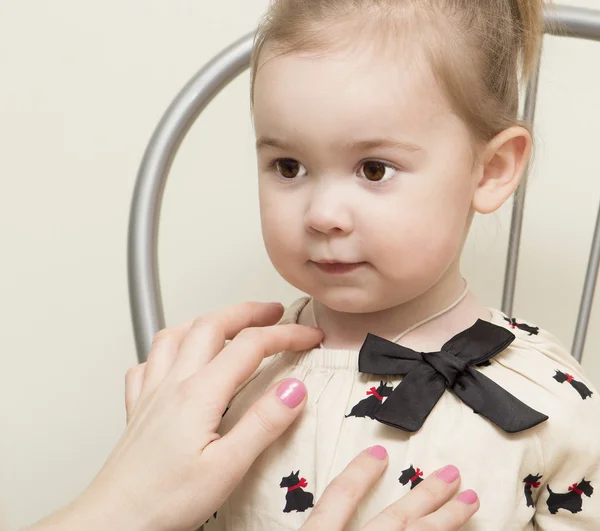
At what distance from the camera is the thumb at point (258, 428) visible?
0.69 meters

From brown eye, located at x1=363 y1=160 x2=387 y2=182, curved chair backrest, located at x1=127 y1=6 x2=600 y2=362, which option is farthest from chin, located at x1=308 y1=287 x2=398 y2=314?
curved chair backrest, located at x1=127 y1=6 x2=600 y2=362

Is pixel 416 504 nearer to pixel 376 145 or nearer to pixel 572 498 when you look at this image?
pixel 572 498

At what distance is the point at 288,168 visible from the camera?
74 cm

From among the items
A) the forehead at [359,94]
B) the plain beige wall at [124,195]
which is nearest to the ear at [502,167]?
the forehead at [359,94]

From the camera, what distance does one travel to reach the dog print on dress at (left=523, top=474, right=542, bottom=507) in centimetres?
72

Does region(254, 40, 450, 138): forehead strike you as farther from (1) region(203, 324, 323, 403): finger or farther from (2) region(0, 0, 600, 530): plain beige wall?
(2) region(0, 0, 600, 530): plain beige wall

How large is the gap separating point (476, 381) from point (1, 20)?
1114 mm

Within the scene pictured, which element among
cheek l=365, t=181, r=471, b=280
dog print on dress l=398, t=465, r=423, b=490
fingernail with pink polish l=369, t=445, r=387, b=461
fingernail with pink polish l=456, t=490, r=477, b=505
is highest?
cheek l=365, t=181, r=471, b=280

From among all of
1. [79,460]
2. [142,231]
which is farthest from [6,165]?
[79,460]

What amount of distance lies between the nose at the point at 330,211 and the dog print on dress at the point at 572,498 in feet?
1.10

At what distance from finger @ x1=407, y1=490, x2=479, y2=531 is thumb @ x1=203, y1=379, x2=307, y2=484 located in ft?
0.50

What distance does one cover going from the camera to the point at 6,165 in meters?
1.40

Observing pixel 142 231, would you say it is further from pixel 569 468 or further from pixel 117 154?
pixel 569 468

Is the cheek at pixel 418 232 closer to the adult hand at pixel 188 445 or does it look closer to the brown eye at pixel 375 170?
the brown eye at pixel 375 170
